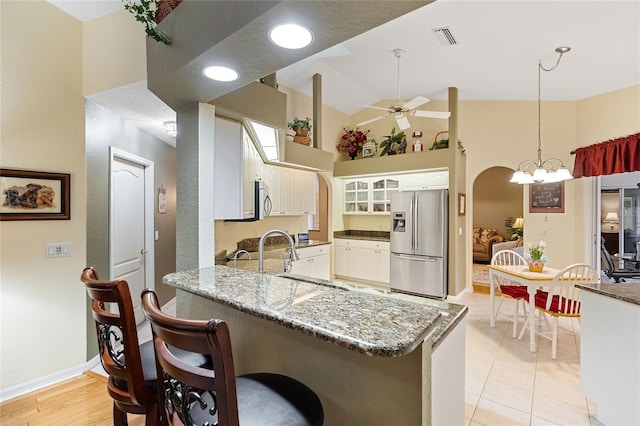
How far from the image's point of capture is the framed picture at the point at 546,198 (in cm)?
466

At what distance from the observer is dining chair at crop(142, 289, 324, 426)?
711 millimetres

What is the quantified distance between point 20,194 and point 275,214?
296 cm

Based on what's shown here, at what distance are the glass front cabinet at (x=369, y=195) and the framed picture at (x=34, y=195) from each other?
4554 millimetres

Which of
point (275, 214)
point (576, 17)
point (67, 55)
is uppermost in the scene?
point (576, 17)

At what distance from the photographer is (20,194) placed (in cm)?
223

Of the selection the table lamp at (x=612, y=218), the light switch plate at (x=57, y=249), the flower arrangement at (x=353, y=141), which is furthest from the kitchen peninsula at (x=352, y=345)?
the table lamp at (x=612, y=218)

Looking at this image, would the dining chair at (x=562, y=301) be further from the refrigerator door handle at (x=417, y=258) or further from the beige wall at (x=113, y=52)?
the beige wall at (x=113, y=52)

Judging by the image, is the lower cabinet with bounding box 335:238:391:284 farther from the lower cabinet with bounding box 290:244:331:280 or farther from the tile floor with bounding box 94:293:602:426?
the tile floor with bounding box 94:293:602:426

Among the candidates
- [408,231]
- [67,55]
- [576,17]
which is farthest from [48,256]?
[576,17]

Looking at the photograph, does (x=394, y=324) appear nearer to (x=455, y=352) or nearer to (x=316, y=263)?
(x=455, y=352)

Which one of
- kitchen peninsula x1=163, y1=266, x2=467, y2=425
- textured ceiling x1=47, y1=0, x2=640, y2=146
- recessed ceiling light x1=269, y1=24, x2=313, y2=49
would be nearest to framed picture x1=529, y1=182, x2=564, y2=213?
textured ceiling x1=47, y1=0, x2=640, y2=146

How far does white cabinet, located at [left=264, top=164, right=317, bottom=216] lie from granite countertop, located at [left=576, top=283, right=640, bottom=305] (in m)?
3.70

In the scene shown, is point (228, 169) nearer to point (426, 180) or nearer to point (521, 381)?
point (521, 381)

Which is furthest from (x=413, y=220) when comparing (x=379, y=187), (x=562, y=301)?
(x=562, y=301)
